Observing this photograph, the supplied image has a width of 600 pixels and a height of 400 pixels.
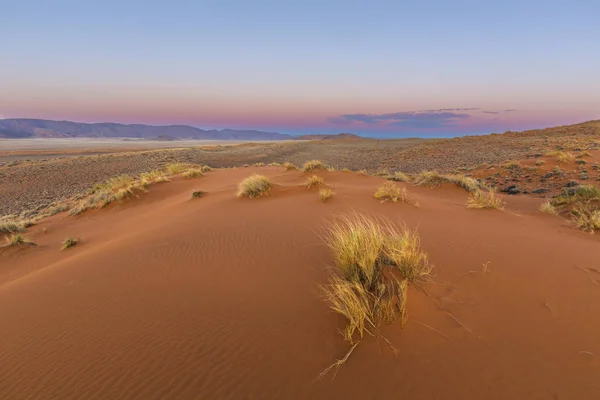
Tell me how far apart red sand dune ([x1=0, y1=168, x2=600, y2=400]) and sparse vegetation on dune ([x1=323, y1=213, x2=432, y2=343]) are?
0.16 meters

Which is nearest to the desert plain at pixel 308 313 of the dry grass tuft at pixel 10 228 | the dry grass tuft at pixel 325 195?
the dry grass tuft at pixel 325 195

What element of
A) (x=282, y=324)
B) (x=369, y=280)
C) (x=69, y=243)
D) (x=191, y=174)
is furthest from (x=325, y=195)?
(x=191, y=174)

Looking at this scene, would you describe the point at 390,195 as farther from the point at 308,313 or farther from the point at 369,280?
the point at 308,313

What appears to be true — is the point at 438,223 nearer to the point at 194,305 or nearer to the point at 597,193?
the point at 194,305

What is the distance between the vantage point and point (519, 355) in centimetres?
269

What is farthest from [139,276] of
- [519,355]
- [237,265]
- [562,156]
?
[562,156]

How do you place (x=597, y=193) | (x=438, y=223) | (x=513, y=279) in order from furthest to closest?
(x=597, y=193)
(x=438, y=223)
(x=513, y=279)

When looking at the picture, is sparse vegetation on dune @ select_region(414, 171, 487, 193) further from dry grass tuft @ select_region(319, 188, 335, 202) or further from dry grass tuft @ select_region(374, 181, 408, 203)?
dry grass tuft @ select_region(319, 188, 335, 202)

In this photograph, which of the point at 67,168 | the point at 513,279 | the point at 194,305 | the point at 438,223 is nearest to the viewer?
the point at 194,305

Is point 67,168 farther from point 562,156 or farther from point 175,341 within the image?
point 562,156

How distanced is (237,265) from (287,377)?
8.27 feet

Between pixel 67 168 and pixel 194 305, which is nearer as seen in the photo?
pixel 194 305

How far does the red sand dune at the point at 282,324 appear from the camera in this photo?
2500 millimetres

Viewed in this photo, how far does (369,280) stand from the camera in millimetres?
3469
